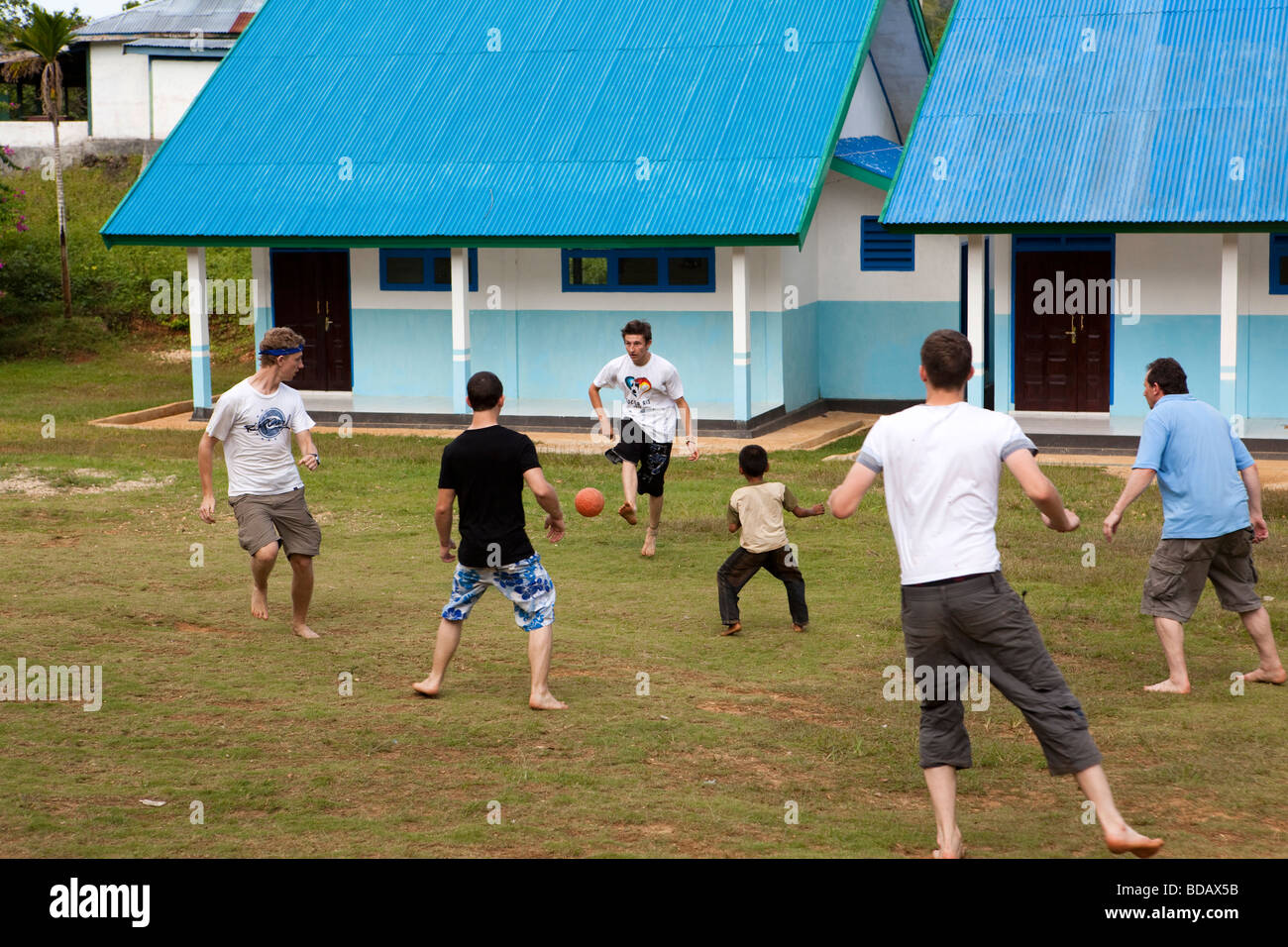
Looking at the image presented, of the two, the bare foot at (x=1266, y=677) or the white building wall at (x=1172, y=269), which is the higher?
the white building wall at (x=1172, y=269)

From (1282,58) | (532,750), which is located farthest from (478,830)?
(1282,58)

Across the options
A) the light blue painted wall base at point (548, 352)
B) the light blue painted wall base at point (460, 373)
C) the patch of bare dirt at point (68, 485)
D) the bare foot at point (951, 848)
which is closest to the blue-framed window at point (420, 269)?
the light blue painted wall base at point (548, 352)

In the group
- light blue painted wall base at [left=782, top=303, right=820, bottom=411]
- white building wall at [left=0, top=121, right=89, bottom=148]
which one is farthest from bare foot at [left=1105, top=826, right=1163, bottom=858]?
→ white building wall at [left=0, top=121, right=89, bottom=148]

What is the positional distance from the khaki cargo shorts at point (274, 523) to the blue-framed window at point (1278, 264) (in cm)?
1365

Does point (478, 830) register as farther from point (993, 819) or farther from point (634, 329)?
point (634, 329)

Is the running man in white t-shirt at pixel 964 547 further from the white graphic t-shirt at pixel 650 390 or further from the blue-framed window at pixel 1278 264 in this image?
the blue-framed window at pixel 1278 264

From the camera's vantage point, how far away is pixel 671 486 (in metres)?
16.8

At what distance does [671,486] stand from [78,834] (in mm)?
10551

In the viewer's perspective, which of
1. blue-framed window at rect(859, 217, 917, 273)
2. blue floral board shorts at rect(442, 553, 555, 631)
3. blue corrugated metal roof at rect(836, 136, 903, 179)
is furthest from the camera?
blue-framed window at rect(859, 217, 917, 273)

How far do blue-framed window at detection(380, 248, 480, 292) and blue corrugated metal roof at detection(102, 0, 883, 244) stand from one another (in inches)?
51.7

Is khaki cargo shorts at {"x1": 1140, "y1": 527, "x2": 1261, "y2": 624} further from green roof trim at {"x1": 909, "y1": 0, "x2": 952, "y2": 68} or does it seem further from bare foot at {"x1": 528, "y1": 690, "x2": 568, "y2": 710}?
green roof trim at {"x1": 909, "y1": 0, "x2": 952, "y2": 68}

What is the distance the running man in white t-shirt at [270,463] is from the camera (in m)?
10.1

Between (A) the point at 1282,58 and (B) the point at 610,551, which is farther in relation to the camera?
(A) the point at 1282,58

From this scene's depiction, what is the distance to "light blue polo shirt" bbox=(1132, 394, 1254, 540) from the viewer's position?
29.2ft
